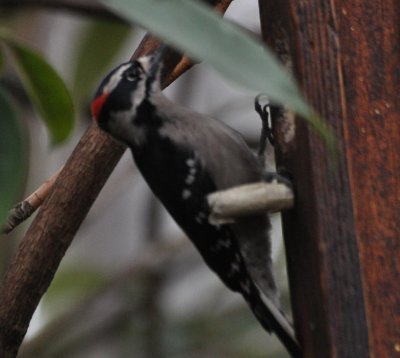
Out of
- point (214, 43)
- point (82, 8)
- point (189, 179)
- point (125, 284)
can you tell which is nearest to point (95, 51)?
point (82, 8)

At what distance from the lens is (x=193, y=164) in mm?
1871

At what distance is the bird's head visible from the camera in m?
1.82

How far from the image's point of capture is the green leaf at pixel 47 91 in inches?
66.4

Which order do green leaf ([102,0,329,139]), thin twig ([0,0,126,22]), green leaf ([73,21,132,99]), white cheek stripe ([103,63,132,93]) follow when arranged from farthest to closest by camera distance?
1. green leaf ([73,21,132,99])
2. thin twig ([0,0,126,22])
3. white cheek stripe ([103,63,132,93])
4. green leaf ([102,0,329,139])

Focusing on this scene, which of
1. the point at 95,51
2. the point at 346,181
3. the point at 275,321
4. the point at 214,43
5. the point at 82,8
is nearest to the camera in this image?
the point at 214,43

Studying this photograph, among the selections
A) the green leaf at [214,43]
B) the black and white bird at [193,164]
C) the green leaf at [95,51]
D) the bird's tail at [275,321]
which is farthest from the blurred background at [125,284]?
the green leaf at [214,43]

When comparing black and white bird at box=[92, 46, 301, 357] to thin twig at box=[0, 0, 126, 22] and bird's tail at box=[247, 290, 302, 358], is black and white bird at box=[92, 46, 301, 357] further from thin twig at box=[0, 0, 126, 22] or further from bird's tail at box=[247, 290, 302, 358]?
thin twig at box=[0, 0, 126, 22]

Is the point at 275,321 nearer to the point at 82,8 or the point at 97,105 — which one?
the point at 97,105

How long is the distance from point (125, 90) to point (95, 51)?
109 centimetres

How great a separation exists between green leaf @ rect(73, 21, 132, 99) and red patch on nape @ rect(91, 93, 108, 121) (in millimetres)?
1036

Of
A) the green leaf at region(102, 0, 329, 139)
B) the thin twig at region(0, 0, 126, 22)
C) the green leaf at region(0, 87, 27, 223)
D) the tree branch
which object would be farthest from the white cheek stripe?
the green leaf at region(102, 0, 329, 139)

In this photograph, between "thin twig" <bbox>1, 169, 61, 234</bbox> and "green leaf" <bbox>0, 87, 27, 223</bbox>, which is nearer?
"green leaf" <bbox>0, 87, 27, 223</bbox>

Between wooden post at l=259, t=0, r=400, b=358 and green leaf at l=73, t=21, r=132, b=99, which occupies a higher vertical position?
wooden post at l=259, t=0, r=400, b=358

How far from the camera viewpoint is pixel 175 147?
6.18 feet
